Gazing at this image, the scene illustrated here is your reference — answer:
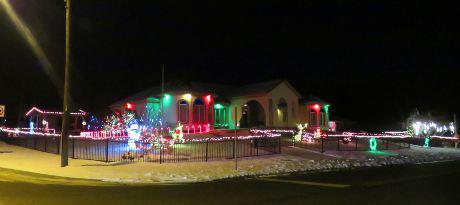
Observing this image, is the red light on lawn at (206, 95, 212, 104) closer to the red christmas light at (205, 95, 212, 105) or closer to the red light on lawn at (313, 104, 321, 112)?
the red christmas light at (205, 95, 212, 105)

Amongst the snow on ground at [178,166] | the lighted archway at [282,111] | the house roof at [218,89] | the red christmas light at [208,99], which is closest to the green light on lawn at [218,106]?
the house roof at [218,89]

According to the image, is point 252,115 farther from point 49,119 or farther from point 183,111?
point 49,119

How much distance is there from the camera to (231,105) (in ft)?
145

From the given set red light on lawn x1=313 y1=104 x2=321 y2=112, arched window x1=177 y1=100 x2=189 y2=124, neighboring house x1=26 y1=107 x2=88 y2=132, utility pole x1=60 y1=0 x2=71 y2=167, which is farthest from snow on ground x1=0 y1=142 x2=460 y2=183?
red light on lawn x1=313 y1=104 x2=321 y2=112

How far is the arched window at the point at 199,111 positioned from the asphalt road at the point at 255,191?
Answer: 22.5m

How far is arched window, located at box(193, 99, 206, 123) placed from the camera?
128ft

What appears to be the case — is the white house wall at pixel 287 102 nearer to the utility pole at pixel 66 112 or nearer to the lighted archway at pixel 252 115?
the lighted archway at pixel 252 115

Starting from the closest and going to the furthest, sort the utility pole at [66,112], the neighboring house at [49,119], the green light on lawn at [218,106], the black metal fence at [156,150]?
the utility pole at [66,112], the black metal fence at [156,150], the neighboring house at [49,119], the green light on lawn at [218,106]

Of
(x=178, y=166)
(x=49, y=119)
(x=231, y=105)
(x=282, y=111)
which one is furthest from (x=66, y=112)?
(x=49, y=119)

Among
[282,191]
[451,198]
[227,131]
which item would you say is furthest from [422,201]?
[227,131]

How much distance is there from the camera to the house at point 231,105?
1517 inches

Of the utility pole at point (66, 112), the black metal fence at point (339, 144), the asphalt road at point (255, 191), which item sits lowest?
the asphalt road at point (255, 191)

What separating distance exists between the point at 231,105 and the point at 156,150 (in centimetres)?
2062

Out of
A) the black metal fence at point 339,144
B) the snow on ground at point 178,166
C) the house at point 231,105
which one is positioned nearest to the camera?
the snow on ground at point 178,166
